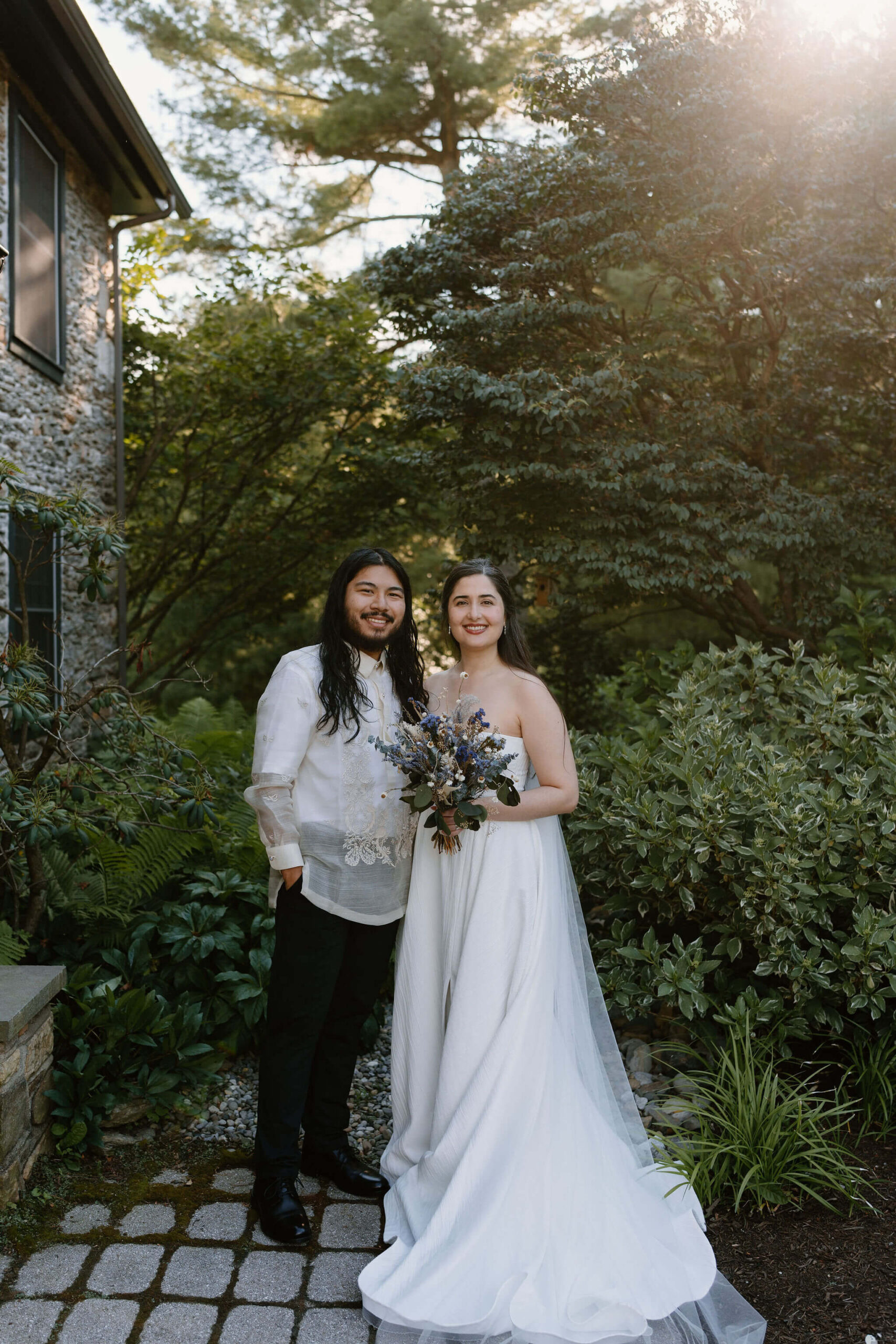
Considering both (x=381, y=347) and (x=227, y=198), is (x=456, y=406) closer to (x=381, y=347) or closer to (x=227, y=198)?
(x=381, y=347)

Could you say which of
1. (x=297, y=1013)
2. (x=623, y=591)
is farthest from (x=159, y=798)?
(x=623, y=591)

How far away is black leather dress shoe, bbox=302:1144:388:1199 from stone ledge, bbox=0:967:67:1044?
943 mm

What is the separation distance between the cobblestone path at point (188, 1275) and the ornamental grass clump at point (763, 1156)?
0.95m

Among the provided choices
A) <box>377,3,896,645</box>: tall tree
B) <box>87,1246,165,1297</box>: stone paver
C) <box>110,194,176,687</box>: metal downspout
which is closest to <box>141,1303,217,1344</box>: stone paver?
<box>87,1246,165,1297</box>: stone paver

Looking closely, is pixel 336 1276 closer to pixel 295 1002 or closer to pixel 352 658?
pixel 295 1002

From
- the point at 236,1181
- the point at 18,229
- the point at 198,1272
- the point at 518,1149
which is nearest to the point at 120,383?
the point at 18,229

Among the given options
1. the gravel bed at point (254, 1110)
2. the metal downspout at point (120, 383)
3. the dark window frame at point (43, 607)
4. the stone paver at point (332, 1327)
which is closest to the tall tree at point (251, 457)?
the metal downspout at point (120, 383)

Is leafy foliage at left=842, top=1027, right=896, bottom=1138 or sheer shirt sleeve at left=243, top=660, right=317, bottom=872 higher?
sheer shirt sleeve at left=243, top=660, right=317, bottom=872

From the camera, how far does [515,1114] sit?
261cm

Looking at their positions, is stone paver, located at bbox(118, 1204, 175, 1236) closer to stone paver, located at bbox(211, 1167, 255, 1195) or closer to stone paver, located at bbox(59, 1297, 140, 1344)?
stone paver, located at bbox(211, 1167, 255, 1195)

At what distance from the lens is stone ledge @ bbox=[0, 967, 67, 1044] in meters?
2.75

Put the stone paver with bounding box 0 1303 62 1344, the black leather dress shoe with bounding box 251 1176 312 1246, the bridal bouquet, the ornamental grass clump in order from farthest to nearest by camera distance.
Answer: the ornamental grass clump
the black leather dress shoe with bounding box 251 1176 312 1246
the bridal bouquet
the stone paver with bounding box 0 1303 62 1344

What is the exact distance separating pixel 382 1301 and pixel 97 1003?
4.87 feet

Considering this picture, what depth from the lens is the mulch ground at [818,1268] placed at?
233 cm
